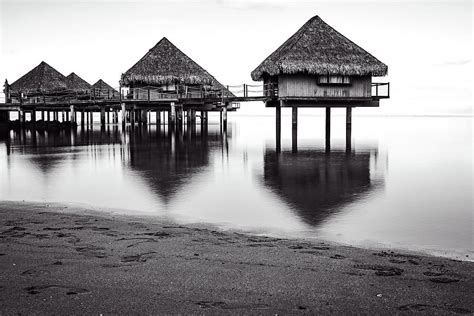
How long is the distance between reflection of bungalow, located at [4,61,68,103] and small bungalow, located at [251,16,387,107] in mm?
28170

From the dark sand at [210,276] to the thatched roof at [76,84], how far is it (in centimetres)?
4826

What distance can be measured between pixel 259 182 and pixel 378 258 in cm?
857

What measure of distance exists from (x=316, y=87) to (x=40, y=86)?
31.9m

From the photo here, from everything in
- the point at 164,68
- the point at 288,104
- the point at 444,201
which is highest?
the point at 164,68

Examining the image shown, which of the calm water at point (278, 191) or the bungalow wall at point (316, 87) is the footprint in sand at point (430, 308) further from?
the bungalow wall at point (316, 87)

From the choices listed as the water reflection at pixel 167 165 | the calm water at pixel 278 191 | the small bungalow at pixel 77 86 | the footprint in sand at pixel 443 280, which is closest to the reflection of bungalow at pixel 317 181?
the calm water at pixel 278 191

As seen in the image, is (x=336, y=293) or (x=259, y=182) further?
(x=259, y=182)

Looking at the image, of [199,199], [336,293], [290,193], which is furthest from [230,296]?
[290,193]

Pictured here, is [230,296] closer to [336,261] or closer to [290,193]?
[336,261]

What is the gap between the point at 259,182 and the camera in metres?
14.2

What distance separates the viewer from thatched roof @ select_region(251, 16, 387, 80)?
24875mm

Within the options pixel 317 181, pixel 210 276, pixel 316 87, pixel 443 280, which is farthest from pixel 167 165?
pixel 443 280

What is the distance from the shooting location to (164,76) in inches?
1479

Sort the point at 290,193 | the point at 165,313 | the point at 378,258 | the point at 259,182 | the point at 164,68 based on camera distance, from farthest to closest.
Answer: the point at 164,68
the point at 259,182
the point at 290,193
the point at 378,258
the point at 165,313
